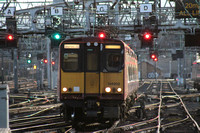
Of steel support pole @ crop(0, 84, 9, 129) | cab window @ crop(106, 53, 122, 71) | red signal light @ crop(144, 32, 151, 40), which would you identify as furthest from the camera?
red signal light @ crop(144, 32, 151, 40)

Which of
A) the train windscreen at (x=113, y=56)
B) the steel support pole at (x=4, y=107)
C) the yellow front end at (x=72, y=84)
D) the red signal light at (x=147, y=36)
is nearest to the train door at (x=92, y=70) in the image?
the yellow front end at (x=72, y=84)

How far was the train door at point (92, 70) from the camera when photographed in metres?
11.7

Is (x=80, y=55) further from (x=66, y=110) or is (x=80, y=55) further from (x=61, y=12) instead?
(x=61, y=12)

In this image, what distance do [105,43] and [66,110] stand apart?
279cm

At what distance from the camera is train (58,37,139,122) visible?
38.4 ft

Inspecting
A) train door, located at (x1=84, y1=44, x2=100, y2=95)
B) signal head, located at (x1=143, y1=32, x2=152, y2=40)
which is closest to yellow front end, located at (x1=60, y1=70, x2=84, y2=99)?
train door, located at (x1=84, y1=44, x2=100, y2=95)

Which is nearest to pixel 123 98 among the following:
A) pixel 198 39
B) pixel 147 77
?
pixel 198 39

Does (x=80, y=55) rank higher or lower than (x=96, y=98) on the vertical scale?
higher

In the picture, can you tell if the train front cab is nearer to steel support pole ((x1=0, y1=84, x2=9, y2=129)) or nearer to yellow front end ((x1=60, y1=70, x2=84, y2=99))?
yellow front end ((x1=60, y1=70, x2=84, y2=99))

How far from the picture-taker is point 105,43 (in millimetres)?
11930

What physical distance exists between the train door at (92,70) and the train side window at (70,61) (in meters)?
0.38

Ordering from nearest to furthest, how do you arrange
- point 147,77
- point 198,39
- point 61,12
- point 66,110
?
point 66,110 < point 198,39 < point 61,12 < point 147,77

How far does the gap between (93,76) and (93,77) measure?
35 mm

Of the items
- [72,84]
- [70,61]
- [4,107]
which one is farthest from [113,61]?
[4,107]
